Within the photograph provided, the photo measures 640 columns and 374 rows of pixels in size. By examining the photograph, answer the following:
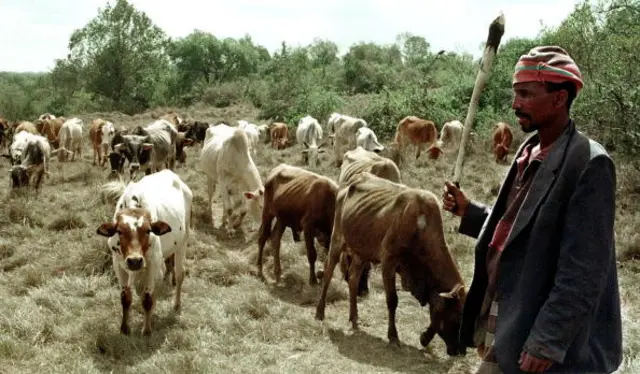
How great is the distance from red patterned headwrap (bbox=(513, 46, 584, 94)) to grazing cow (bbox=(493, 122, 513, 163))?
19.6 metres

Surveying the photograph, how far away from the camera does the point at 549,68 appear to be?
2639 millimetres

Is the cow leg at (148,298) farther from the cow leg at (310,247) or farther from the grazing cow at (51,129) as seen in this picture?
the grazing cow at (51,129)

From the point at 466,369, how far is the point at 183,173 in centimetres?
1409

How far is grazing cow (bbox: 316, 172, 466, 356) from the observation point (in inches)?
262

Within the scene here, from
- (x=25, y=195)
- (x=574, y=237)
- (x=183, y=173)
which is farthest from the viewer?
(x=183, y=173)

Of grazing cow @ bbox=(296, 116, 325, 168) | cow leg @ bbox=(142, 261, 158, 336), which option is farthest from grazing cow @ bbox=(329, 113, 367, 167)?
cow leg @ bbox=(142, 261, 158, 336)

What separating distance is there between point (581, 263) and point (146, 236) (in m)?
4.98

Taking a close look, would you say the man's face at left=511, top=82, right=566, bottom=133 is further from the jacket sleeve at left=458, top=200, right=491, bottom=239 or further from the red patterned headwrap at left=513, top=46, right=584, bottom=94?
the jacket sleeve at left=458, top=200, right=491, bottom=239

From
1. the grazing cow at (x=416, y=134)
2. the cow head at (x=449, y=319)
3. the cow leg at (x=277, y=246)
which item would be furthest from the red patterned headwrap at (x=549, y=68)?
the grazing cow at (x=416, y=134)

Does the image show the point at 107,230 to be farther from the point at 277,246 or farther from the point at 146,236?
the point at 277,246

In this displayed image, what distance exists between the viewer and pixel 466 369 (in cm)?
644

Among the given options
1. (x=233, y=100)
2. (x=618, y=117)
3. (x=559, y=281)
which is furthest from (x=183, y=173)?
(x=233, y=100)

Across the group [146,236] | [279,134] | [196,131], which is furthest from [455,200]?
[279,134]

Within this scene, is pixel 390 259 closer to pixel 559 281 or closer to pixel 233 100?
pixel 559 281
